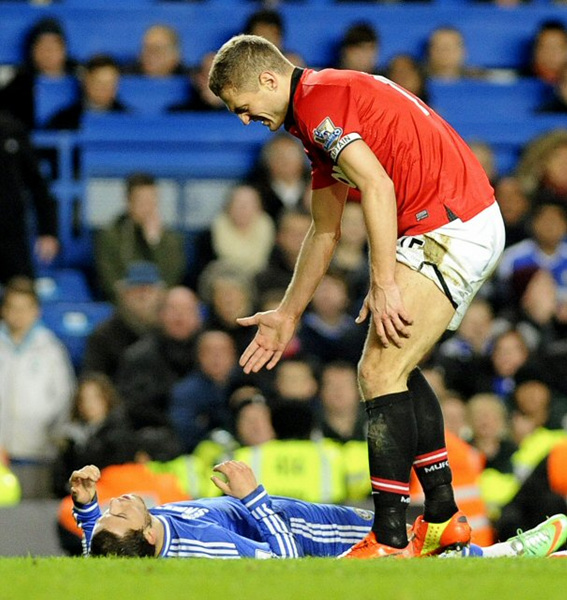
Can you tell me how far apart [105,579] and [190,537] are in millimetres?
1665

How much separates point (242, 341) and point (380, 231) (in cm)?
549

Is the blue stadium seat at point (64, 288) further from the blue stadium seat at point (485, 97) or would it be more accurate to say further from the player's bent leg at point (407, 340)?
the player's bent leg at point (407, 340)

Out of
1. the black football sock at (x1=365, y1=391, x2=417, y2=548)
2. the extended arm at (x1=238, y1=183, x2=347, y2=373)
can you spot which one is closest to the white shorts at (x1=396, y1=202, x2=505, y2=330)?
the black football sock at (x1=365, y1=391, x2=417, y2=548)

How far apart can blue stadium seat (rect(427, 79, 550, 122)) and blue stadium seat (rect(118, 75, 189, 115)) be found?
7.12 ft

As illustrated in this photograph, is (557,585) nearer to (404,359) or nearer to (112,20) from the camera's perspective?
(404,359)

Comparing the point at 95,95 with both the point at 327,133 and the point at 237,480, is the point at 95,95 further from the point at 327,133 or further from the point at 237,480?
the point at 327,133

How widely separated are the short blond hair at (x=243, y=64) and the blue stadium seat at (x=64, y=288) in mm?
6657

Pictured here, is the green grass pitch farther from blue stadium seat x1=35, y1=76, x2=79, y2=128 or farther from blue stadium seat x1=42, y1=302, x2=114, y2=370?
blue stadium seat x1=35, y1=76, x2=79, y2=128

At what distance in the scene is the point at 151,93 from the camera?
558 inches

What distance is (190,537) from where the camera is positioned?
7.62m

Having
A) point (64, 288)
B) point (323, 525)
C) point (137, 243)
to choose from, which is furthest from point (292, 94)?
point (64, 288)

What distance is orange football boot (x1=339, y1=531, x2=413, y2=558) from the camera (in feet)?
22.3

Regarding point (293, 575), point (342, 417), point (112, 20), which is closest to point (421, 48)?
point (112, 20)

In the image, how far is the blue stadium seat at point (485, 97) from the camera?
14.5 metres
